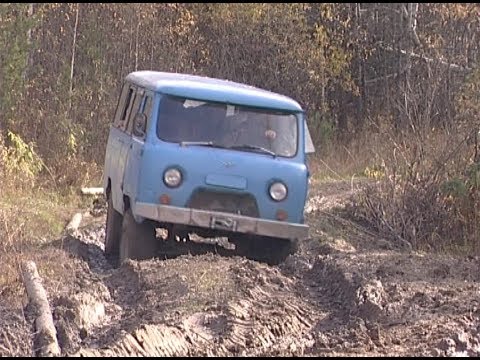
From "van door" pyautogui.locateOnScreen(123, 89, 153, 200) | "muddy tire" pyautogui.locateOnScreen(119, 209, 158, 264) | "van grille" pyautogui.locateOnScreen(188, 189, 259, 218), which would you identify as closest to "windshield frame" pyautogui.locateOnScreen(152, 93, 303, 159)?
"van door" pyautogui.locateOnScreen(123, 89, 153, 200)

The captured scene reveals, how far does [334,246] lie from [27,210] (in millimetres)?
4480

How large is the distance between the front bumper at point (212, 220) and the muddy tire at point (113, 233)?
1645 mm

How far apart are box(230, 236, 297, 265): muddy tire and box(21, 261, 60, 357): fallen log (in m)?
2.59

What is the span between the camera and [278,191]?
456 inches

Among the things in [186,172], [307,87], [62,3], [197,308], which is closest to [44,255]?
[186,172]

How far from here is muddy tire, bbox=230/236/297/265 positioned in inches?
482

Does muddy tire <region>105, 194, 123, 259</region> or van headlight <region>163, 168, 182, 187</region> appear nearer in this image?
van headlight <region>163, 168, 182, 187</region>

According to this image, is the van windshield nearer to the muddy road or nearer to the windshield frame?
the windshield frame

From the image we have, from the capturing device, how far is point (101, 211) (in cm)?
1739

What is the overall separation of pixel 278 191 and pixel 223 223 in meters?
0.67

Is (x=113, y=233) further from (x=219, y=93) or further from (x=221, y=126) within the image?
(x=219, y=93)

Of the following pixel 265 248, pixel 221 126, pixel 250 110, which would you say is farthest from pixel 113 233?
pixel 250 110

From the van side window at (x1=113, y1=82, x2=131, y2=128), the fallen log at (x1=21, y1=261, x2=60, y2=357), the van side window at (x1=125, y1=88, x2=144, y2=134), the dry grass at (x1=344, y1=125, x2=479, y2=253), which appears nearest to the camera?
the fallen log at (x1=21, y1=261, x2=60, y2=357)

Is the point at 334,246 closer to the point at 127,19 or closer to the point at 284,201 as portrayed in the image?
the point at 284,201
